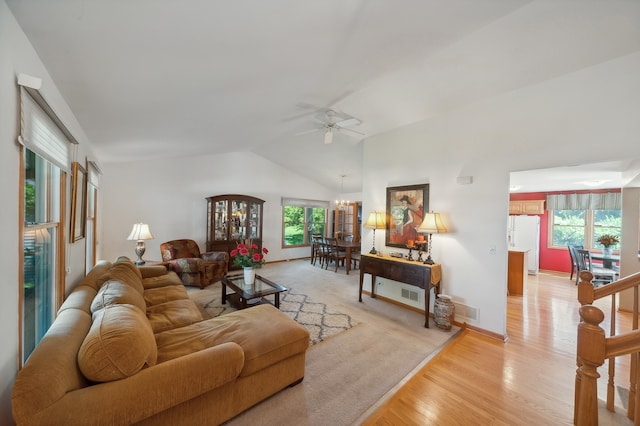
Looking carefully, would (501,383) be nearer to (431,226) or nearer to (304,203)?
(431,226)

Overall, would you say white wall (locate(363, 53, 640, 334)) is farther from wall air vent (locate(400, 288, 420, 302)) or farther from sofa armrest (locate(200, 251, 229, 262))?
sofa armrest (locate(200, 251, 229, 262))

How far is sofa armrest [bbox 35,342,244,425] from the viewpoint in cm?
104

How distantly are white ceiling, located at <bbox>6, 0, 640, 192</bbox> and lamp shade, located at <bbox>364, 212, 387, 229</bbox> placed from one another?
5.29 ft

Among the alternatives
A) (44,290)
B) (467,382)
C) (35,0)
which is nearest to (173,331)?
(44,290)

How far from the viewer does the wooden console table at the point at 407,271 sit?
3.11 meters

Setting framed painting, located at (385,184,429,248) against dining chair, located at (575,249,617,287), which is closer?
framed painting, located at (385,184,429,248)

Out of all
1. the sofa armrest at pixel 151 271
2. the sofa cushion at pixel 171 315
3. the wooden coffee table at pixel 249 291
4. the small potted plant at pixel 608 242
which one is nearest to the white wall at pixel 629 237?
the small potted plant at pixel 608 242

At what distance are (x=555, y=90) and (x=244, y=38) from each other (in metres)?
3.06

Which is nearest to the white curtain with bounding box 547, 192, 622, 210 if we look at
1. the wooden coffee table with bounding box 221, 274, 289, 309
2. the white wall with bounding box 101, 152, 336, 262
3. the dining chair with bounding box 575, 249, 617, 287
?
the dining chair with bounding box 575, 249, 617, 287

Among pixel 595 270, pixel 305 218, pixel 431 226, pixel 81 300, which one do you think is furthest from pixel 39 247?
pixel 595 270

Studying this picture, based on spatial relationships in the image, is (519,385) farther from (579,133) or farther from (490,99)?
(490,99)

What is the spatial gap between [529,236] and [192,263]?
757 centimetres

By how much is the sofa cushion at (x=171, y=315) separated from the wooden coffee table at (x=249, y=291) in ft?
2.10

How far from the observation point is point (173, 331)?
197 centimetres
